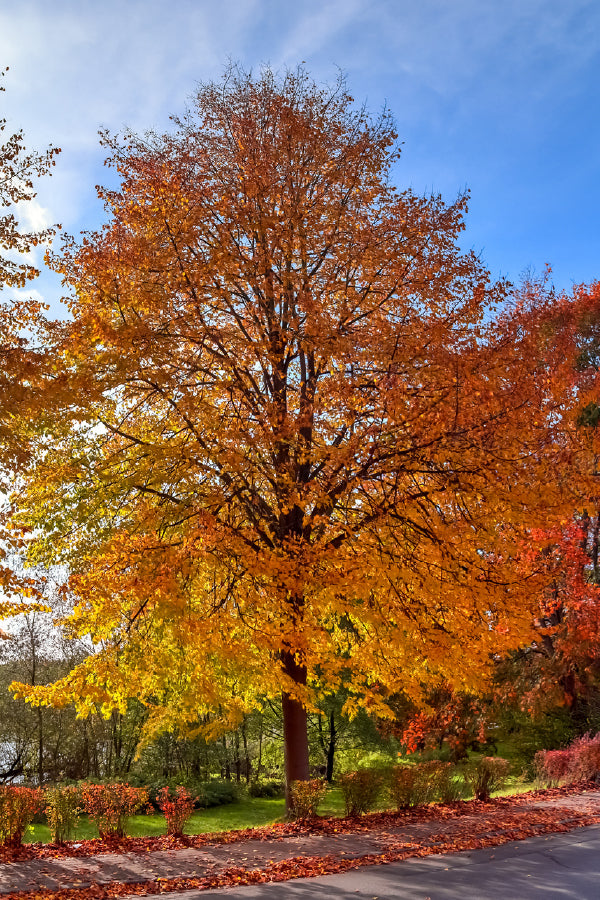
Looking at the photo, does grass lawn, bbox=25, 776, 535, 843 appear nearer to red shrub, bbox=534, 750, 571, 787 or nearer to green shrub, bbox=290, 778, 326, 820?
red shrub, bbox=534, 750, 571, 787

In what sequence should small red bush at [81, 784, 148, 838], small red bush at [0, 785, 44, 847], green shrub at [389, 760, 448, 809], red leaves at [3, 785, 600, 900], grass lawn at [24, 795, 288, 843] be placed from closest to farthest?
red leaves at [3, 785, 600, 900]
small red bush at [0, 785, 44, 847]
small red bush at [81, 784, 148, 838]
green shrub at [389, 760, 448, 809]
grass lawn at [24, 795, 288, 843]

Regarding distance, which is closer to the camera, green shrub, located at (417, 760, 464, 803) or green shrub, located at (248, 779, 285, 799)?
green shrub, located at (417, 760, 464, 803)

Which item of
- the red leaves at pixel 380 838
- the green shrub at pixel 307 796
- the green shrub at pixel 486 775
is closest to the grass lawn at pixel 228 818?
the green shrub at pixel 486 775

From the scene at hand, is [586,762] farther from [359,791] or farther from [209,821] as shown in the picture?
[209,821]

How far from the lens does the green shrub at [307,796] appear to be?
991 centimetres

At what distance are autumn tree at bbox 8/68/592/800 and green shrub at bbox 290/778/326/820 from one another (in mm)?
1152

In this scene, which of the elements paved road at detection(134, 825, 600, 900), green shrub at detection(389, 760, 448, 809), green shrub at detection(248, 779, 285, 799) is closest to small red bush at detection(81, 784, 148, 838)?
paved road at detection(134, 825, 600, 900)

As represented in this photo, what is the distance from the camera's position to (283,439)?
9.80 m

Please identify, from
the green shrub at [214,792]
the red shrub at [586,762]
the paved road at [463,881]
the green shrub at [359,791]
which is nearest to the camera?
the paved road at [463,881]

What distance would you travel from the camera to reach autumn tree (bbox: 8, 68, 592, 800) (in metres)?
9.43

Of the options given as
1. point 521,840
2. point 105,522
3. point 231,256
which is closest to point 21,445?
point 105,522

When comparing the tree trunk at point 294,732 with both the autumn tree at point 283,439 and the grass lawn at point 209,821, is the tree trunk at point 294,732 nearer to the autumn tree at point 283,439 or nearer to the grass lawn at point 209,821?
the autumn tree at point 283,439

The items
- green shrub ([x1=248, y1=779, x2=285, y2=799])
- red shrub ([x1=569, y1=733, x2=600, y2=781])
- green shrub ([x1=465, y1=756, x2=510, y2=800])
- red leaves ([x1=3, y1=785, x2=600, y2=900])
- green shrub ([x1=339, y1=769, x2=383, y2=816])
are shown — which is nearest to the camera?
red leaves ([x1=3, y1=785, x2=600, y2=900])

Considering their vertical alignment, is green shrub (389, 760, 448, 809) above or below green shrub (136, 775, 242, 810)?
above
